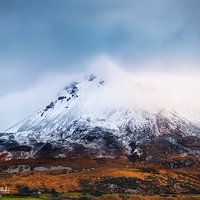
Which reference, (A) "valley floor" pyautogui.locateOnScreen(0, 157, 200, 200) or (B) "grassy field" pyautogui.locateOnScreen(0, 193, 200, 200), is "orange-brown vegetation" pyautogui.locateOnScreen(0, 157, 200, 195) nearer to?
(A) "valley floor" pyautogui.locateOnScreen(0, 157, 200, 200)

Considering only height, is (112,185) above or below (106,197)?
above

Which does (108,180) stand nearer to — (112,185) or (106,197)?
(112,185)

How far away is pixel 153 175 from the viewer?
17200 cm

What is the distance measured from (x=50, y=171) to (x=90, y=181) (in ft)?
120

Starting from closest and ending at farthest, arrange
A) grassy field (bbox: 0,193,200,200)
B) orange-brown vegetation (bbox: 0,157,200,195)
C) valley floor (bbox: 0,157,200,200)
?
grassy field (bbox: 0,193,200,200) < valley floor (bbox: 0,157,200,200) < orange-brown vegetation (bbox: 0,157,200,195)

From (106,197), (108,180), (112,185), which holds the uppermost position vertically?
(108,180)

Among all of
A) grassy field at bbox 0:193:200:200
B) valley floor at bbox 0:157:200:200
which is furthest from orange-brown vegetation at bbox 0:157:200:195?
grassy field at bbox 0:193:200:200

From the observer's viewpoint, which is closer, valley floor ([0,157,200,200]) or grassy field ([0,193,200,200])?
grassy field ([0,193,200,200])

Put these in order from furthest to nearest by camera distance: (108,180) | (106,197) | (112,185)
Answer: (108,180) < (112,185) < (106,197)

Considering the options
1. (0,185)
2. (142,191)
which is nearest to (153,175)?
(142,191)

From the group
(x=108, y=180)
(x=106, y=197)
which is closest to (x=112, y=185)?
(x=108, y=180)

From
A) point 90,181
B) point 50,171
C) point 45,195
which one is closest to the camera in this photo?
point 45,195

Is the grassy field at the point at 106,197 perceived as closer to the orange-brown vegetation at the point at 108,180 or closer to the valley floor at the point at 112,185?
the valley floor at the point at 112,185

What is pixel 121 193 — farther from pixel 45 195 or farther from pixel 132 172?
pixel 132 172
